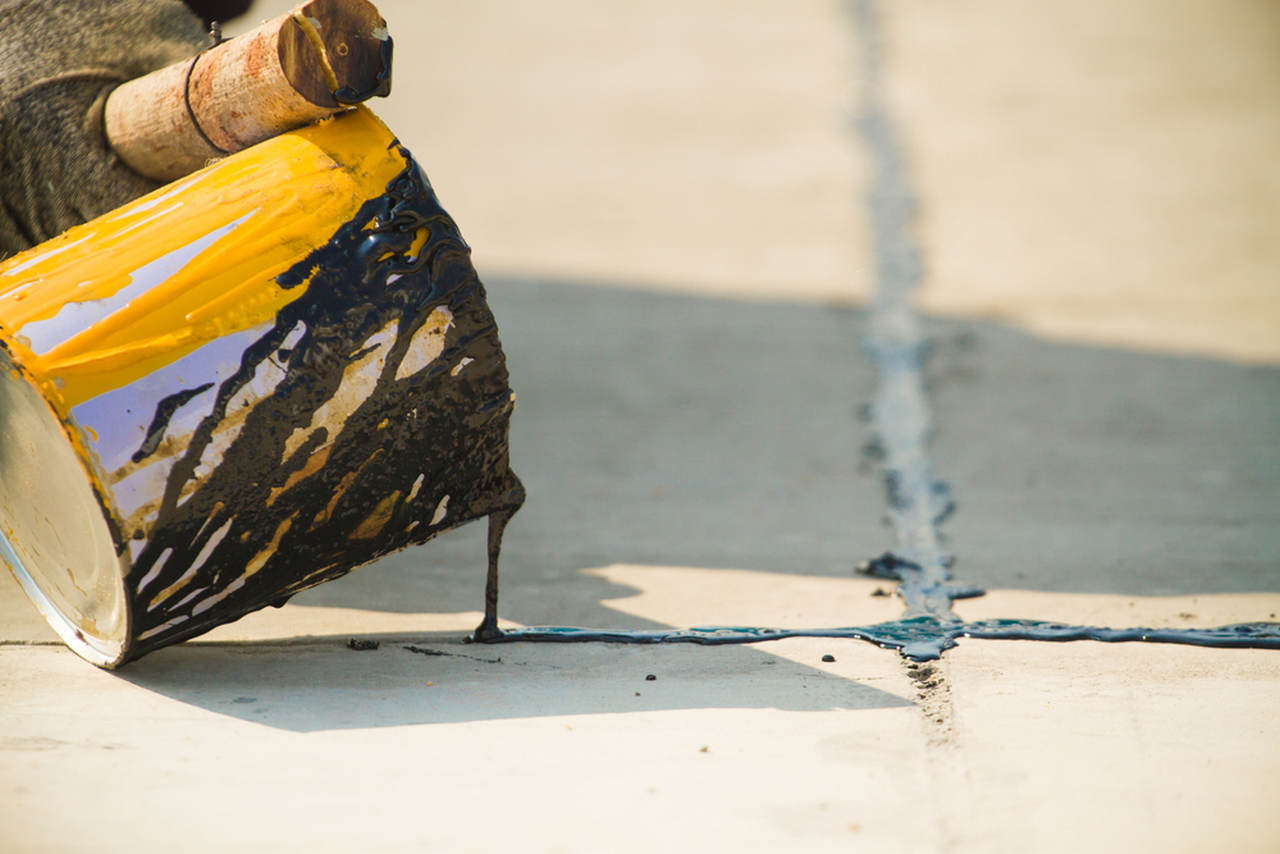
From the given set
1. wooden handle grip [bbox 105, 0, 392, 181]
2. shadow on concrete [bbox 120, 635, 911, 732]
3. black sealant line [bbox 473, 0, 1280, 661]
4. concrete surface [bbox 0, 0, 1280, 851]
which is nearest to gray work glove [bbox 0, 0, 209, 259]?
wooden handle grip [bbox 105, 0, 392, 181]

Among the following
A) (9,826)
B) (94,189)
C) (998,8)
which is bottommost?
(9,826)

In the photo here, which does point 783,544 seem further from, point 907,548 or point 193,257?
point 193,257

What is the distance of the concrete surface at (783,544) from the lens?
6.21 ft

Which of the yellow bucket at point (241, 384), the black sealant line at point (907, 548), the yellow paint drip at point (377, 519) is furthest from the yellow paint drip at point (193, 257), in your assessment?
the black sealant line at point (907, 548)

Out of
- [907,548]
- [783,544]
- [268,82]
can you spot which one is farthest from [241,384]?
[907,548]

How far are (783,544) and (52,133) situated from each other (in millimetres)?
1927

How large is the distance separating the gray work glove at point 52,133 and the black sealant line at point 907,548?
1.32m

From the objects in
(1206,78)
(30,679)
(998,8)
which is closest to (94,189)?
(30,679)

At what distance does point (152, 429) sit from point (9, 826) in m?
0.62

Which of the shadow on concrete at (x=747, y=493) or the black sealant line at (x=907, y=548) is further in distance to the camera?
the black sealant line at (x=907, y=548)

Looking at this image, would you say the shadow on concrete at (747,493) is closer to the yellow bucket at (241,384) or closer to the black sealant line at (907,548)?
the black sealant line at (907,548)

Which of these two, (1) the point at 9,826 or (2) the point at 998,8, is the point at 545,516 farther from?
(2) the point at 998,8

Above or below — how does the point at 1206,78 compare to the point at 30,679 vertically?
above

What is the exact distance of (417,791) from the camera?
191 cm
